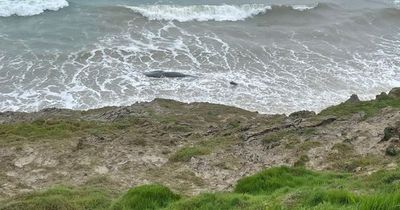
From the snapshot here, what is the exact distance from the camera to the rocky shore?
37.4ft

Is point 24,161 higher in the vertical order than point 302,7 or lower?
lower

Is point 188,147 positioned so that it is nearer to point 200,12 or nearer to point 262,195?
point 262,195

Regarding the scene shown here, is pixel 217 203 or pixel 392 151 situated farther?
pixel 392 151

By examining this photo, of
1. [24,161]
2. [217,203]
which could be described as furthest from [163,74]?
[217,203]

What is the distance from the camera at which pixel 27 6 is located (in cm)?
3306

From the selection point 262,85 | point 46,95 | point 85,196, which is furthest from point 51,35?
point 85,196

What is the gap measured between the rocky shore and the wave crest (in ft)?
57.8

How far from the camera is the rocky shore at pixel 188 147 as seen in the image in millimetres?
11414

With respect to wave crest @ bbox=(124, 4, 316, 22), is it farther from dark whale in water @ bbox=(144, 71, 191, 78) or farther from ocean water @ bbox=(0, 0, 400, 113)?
dark whale in water @ bbox=(144, 71, 191, 78)

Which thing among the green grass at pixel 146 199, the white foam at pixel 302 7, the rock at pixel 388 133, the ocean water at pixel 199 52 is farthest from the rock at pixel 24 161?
the white foam at pixel 302 7

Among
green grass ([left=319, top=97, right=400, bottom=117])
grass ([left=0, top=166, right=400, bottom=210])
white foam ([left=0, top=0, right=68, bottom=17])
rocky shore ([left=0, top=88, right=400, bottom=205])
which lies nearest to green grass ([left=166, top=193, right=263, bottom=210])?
grass ([left=0, top=166, right=400, bottom=210])

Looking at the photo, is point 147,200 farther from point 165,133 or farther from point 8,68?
point 8,68

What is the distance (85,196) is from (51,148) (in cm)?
421

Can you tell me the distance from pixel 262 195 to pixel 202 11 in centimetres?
2763
